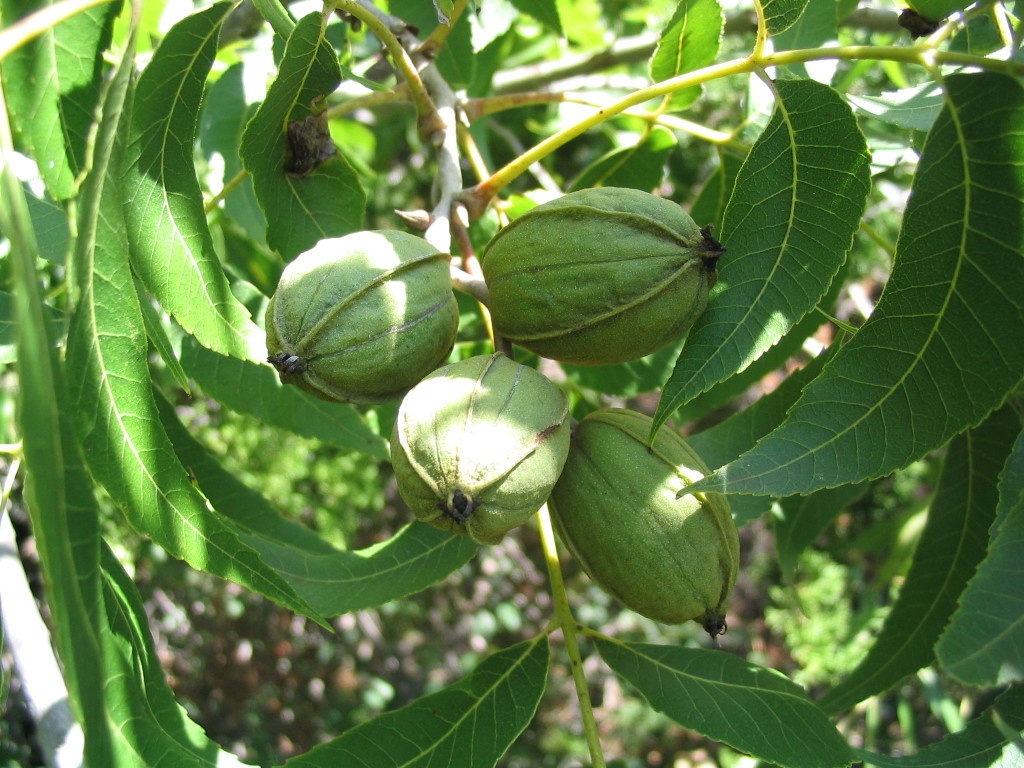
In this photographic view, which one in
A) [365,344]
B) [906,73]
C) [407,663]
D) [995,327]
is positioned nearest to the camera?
[995,327]

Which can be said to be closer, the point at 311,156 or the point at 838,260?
the point at 838,260

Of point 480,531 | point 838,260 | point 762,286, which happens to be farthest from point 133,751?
point 838,260

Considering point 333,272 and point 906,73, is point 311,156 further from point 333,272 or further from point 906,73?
point 906,73

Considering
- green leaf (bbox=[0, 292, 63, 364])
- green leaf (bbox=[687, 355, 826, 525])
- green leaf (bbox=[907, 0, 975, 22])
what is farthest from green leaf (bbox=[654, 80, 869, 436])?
green leaf (bbox=[0, 292, 63, 364])

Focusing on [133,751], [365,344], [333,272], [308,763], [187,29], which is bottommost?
[308,763]

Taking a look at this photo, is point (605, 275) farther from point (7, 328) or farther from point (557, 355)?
point (7, 328)

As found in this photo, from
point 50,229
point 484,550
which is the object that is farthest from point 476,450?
point 484,550

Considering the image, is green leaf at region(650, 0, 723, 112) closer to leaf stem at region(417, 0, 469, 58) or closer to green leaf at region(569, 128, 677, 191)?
green leaf at region(569, 128, 677, 191)

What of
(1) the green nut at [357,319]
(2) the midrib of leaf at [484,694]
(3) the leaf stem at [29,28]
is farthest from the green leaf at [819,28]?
(3) the leaf stem at [29,28]
